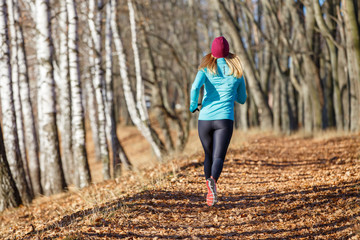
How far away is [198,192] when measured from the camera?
6277 millimetres

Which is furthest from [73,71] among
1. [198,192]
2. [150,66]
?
[198,192]

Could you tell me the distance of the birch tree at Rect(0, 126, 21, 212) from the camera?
825 cm

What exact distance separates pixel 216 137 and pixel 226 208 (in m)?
1.04

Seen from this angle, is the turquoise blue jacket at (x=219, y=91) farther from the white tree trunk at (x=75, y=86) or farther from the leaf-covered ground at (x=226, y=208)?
the white tree trunk at (x=75, y=86)

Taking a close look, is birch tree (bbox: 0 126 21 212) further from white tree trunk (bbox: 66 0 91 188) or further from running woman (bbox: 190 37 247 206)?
running woman (bbox: 190 37 247 206)

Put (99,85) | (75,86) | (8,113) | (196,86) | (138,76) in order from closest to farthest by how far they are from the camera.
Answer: (196,86)
(8,113)
(75,86)
(99,85)
(138,76)

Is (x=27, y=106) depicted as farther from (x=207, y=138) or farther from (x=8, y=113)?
(x=207, y=138)

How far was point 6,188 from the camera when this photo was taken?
27.9ft

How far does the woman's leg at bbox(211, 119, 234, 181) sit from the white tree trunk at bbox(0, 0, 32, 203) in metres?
5.97

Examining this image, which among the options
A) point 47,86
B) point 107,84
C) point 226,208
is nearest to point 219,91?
point 226,208

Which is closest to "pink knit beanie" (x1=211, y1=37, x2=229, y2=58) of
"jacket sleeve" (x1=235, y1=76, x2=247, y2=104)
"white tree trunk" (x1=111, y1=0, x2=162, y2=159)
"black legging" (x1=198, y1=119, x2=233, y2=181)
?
"jacket sleeve" (x1=235, y1=76, x2=247, y2=104)

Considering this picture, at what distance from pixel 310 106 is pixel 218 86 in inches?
455

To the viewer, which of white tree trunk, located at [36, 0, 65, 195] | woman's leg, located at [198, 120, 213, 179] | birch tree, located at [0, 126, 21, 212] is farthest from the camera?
white tree trunk, located at [36, 0, 65, 195]

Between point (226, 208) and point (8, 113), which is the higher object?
point (8, 113)
